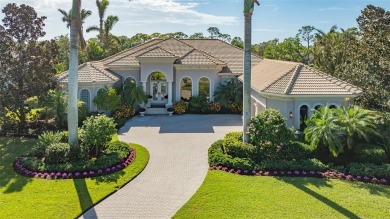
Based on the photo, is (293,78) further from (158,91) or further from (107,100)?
(158,91)

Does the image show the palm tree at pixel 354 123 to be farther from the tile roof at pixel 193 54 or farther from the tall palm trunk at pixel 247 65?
the tile roof at pixel 193 54

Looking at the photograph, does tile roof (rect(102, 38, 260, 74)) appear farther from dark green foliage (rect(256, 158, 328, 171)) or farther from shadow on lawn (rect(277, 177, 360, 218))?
shadow on lawn (rect(277, 177, 360, 218))

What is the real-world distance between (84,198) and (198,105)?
782 inches

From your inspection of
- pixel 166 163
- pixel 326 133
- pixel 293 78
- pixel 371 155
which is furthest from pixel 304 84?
pixel 166 163

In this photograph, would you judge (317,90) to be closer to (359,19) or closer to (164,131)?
(359,19)

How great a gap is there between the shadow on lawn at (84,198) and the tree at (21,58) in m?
11.9

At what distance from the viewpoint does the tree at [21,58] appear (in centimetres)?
2427

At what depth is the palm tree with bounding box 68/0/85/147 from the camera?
18.2 m

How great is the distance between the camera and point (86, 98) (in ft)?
95.0

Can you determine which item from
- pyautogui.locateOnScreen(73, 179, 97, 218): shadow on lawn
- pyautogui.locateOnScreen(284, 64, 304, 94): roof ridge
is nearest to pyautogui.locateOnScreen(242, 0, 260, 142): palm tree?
pyautogui.locateOnScreen(284, 64, 304, 94): roof ridge

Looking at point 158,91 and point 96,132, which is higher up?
point 158,91

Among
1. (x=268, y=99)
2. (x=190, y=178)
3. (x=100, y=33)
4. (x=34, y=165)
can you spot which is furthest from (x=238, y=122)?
(x=100, y=33)

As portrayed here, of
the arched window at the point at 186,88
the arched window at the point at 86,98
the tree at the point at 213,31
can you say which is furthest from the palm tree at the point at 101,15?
the tree at the point at 213,31

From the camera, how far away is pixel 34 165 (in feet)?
57.7
